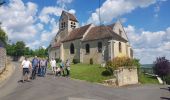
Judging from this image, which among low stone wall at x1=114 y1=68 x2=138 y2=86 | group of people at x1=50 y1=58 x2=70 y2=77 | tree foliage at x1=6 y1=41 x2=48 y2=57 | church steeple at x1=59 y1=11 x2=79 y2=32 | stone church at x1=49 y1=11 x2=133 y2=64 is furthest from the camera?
tree foliage at x1=6 y1=41 x2=48 y2=57

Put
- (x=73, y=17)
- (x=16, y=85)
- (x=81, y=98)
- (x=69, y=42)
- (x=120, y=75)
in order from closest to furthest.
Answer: (x=81, y=98)
(x=16, y=85)
(x=120, y=75)
(x=69, y=42)
(x=73, y=17)

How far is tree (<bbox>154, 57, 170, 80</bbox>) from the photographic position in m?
53.7

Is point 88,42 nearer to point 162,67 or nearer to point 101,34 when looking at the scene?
point 101,34

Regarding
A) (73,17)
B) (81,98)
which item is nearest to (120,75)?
(81,98)

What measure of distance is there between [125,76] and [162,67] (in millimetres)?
24256

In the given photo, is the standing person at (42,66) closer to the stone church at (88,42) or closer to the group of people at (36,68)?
the group of people at (36,68)

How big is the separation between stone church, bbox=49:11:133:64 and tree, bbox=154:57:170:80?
572 cm

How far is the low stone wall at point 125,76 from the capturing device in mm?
30828

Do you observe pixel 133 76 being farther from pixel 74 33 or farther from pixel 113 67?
pixel 74 33

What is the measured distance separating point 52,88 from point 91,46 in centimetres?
3151

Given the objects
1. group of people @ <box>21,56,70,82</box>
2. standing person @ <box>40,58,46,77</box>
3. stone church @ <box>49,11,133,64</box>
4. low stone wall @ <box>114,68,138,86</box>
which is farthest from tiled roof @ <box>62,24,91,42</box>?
standing person @ <box>40,58,46,77</box>

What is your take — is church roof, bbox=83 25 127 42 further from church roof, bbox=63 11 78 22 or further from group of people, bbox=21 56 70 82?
group of people, bbox=21 56 70 82

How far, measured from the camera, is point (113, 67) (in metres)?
35.0

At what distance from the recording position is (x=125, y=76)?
106 feet
